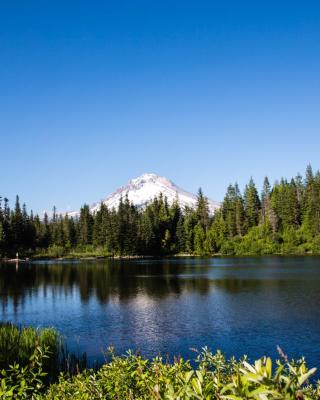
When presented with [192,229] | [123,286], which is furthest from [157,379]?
[192,229]

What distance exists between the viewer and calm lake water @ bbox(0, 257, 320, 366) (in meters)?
28.6

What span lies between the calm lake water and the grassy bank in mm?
4378

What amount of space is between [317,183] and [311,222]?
54.8ft

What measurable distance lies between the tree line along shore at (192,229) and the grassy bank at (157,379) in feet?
425

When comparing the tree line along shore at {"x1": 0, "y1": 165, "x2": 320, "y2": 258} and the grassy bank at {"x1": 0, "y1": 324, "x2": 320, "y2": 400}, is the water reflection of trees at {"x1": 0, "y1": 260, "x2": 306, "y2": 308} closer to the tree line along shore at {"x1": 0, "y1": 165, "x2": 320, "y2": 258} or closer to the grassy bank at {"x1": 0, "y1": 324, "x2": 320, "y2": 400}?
→ the grassy bank at {"x1": 0, "y1": 324, "x2": 320, "y2": 400}

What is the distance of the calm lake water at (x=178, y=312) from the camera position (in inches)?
1125

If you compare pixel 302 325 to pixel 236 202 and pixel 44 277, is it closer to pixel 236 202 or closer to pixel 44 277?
pixel 44 277

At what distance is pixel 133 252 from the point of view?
162 m

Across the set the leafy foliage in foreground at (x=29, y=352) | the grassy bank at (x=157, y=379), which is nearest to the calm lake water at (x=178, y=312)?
the leafy foliage in foreground at (x=29, y=352)

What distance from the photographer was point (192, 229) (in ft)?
579

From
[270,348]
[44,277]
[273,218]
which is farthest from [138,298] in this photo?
[273,218]

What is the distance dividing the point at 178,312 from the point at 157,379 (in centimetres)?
3650

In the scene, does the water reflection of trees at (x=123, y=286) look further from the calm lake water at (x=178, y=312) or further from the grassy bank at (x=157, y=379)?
the grassy bank at (x=157, y=379)

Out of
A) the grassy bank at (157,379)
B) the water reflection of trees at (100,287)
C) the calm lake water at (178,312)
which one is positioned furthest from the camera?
the water reflection of trees at (100,287)
